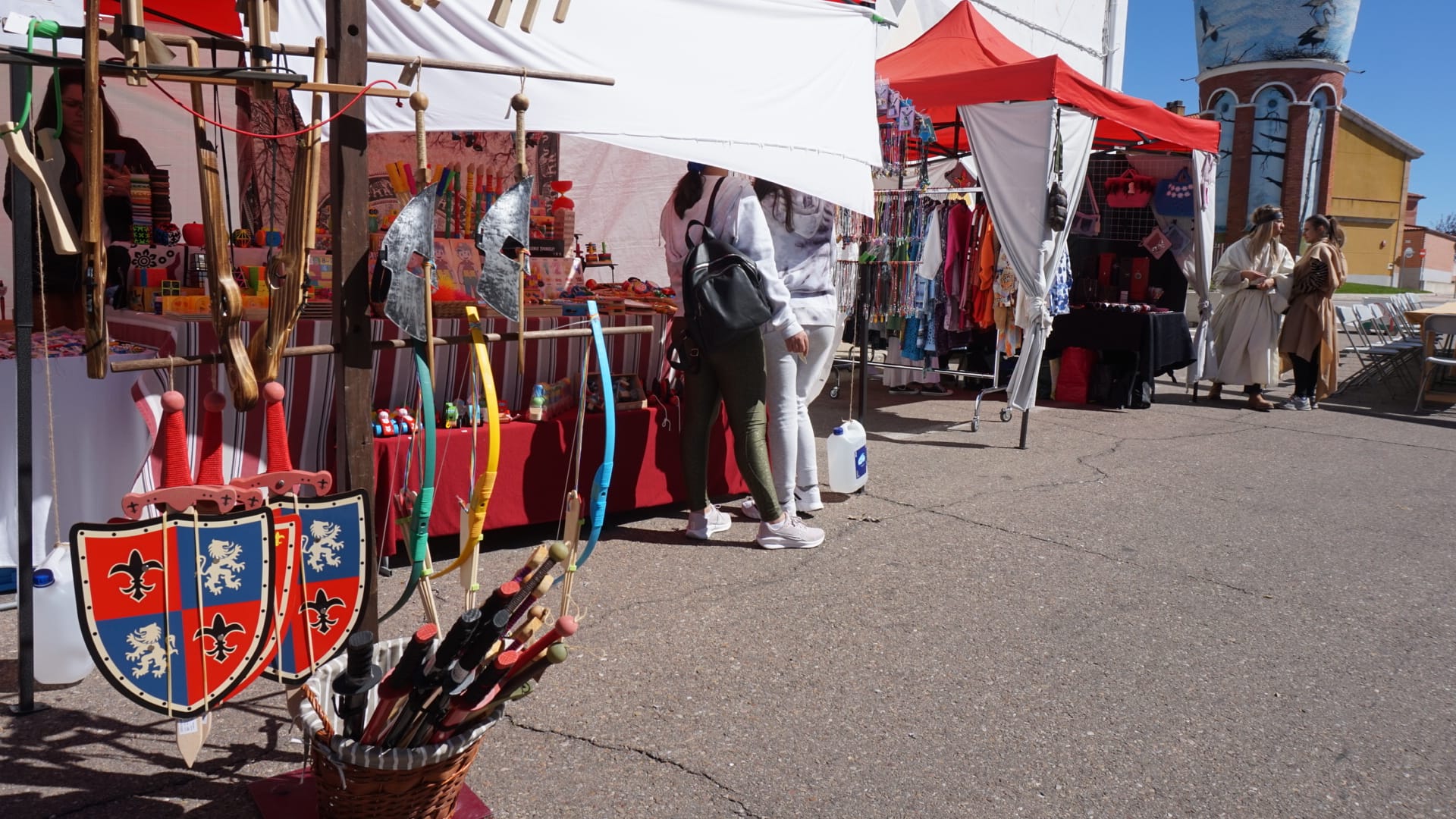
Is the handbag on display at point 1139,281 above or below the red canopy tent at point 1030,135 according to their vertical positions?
below

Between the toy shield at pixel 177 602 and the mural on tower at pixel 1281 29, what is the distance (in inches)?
1172

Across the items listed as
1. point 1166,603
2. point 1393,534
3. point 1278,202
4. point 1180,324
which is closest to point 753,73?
point 1166,603

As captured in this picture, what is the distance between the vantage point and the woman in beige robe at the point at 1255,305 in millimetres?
9266

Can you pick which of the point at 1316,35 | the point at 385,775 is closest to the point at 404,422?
the point at 385,775

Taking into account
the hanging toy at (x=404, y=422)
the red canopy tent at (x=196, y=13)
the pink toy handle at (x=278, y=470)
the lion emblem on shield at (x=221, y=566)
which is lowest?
the lion emblem on shield at (x=221, y=566)

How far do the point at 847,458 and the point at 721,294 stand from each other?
164 centimetres

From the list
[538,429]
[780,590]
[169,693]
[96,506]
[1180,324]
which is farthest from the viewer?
[1180,324]

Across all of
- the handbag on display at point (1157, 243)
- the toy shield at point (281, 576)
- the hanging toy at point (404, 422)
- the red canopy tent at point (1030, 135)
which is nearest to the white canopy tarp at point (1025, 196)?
the red canopy tent at point (1030, 135)

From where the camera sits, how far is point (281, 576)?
7.29 feet

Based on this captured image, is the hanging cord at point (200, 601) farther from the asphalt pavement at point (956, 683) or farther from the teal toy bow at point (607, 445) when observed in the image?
the teal toy bow at point (607, 445)

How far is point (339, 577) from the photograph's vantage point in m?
2.31

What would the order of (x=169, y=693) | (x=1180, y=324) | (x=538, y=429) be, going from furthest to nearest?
1. (x=1180, y=324)
2. (x=538, y=429)
3. (x=169, y=693)

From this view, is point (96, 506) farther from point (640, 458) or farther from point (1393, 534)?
point (1393, 534)

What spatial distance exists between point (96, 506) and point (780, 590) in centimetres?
241
